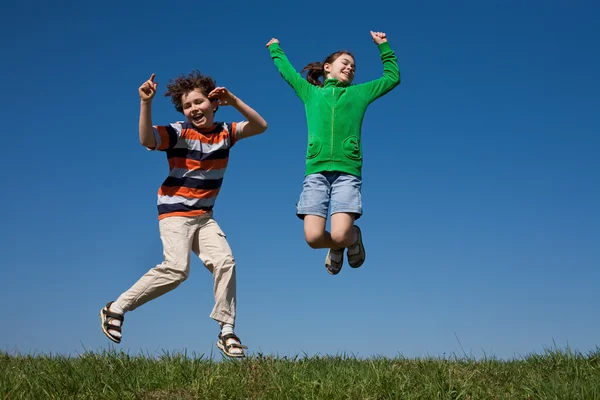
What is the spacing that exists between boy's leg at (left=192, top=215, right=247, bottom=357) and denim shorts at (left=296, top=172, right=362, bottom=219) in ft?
3.16

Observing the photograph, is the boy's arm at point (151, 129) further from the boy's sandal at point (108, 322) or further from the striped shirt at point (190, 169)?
the boy's sandal at point (108, 322)

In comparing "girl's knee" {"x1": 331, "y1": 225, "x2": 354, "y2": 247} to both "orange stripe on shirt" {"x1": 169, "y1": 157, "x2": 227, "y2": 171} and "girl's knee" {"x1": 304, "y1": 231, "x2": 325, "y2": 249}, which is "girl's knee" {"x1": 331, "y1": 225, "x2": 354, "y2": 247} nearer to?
"girl's knee" {"x1": 304, "y1": 231, "x2": 325, "y2": 249}

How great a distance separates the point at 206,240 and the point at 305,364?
1.74m

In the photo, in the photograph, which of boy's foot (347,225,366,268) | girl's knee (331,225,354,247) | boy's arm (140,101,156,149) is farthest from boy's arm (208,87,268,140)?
boy's foot (347,225,366,268)

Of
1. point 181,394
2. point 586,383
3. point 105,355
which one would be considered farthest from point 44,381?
point 586,383

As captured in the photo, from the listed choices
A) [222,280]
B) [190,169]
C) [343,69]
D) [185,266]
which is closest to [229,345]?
[222,280]

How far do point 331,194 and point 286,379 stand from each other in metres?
2.34

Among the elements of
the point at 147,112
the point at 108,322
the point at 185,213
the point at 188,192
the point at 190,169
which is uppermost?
the point at 147,112

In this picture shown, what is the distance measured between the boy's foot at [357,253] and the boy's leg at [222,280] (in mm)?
1697

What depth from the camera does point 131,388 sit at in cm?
579

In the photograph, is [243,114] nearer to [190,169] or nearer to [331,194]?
[190,169]

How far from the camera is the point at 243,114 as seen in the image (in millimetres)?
7477

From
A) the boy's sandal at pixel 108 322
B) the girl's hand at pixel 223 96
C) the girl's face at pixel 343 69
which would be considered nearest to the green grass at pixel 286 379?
the boy's sandal at pixel 108 322

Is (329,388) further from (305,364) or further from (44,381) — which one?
(44,381)
